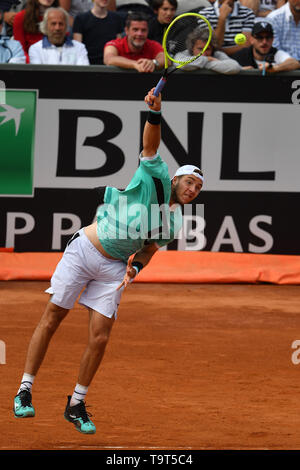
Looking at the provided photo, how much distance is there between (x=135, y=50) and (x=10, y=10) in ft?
8.22

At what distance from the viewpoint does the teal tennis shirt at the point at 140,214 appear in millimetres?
5410

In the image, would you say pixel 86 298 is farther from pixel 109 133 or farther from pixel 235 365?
pixel 109 133

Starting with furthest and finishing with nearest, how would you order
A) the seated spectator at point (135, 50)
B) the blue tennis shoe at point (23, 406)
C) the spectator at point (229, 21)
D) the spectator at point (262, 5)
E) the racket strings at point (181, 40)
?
the spectator at point (262, 5) < the spectator at point (229, 21) < the seated spectator at point (135, 50) < the racket strings at point (181, 40) < the blue tennis shoe at point (23, 406)

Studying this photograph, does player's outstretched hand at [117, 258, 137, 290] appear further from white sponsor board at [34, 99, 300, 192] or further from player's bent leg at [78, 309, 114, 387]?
white sponsor board at [34, 99, 300, 192]

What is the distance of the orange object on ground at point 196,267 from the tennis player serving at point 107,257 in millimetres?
4760

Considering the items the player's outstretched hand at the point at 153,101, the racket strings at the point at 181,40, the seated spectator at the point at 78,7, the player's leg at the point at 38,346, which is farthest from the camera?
the seated spectator at the point at 78,7

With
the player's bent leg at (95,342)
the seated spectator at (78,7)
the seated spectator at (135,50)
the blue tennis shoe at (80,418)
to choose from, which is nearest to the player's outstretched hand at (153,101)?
the player's bent leg at (95,342)

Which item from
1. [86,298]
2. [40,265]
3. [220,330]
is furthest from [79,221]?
[86,298]

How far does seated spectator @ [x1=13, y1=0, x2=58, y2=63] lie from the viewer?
1109 cm

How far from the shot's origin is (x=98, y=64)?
11.3m

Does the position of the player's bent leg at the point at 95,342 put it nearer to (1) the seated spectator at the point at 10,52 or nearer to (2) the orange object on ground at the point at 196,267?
(2) the orange object on ground at the point at 196,267

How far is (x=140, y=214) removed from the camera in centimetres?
548

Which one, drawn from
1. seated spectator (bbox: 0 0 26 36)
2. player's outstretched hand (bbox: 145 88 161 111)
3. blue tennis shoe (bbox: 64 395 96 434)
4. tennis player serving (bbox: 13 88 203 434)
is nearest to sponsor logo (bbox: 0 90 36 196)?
seated spectator (bbox: 0 0 26 36)

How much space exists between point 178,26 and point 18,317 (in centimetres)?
379
